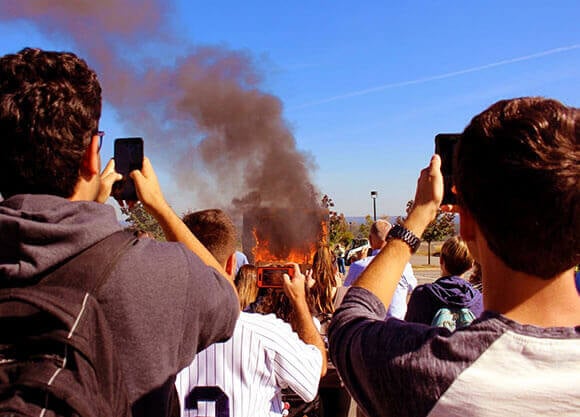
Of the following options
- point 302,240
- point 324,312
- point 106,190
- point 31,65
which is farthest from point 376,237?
point 302,240

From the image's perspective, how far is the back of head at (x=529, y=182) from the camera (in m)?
1.31

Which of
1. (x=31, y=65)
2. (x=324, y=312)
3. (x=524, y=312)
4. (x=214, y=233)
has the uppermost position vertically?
(x=31, y=65)

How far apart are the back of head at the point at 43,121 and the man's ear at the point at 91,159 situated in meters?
0.03

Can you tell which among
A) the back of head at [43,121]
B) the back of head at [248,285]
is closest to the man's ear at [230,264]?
the back of head at [248,285]

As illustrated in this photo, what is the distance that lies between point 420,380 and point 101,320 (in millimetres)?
774

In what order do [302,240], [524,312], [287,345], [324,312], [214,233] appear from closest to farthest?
[524,312] → [287,345] → [214,233] → [324,312] → [302,240]

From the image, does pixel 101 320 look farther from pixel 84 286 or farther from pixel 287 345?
pixel 287 345

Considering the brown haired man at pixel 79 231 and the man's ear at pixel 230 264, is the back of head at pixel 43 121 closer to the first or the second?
the brown haired man at pixel 79 231

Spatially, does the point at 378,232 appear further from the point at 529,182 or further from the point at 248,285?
the point at 529,182

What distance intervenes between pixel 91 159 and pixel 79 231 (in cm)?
26

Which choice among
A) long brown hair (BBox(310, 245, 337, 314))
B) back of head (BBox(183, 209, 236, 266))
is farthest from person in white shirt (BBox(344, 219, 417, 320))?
back of head (BBox(183, 209, 236, 266))

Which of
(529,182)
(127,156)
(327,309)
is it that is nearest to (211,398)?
(127,156)

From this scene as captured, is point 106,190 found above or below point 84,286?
above

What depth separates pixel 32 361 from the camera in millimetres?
1260
